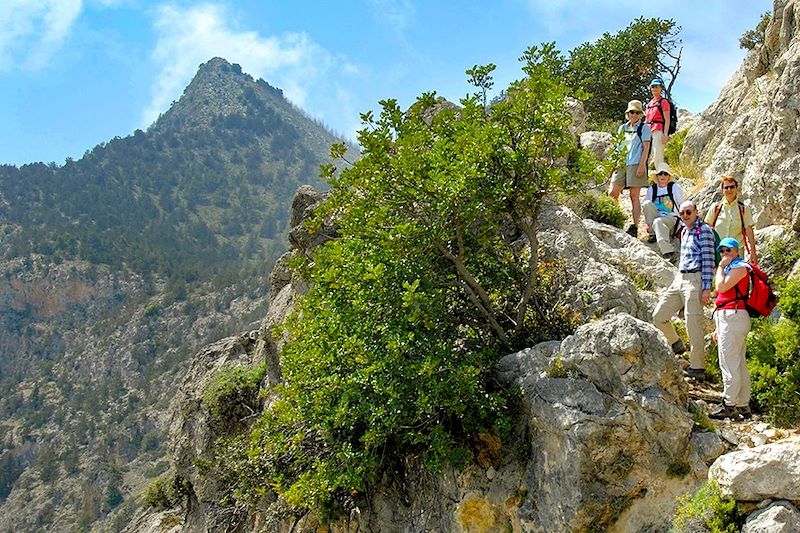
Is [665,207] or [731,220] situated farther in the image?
[665,207]

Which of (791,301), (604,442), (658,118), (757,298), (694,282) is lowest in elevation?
(604,442)

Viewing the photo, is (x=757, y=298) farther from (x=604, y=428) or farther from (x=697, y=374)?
(x=604, y=428)

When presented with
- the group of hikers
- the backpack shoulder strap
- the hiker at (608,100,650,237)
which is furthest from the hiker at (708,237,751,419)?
the hiker at (608,100,650,237)

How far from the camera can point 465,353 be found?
7.38m

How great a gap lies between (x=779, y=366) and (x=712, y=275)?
1.22 m

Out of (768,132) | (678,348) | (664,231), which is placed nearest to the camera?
(678,348)

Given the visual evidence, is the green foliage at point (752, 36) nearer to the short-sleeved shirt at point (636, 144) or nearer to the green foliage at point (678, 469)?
the short-sleeved shirt at point (636, 144)

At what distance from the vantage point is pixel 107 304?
12456cm

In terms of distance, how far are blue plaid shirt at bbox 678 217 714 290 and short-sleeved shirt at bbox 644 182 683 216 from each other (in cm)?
322

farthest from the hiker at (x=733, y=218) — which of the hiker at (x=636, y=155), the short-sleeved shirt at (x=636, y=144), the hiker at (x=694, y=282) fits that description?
the short-sleeved shirt at (x=636, y=144)

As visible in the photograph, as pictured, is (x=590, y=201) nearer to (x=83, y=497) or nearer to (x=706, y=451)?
(x=706, y=451)

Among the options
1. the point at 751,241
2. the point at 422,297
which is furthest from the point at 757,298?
the point at 422,297

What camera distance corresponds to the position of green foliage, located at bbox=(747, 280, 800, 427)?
257 inches

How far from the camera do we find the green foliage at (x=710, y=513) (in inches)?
209
